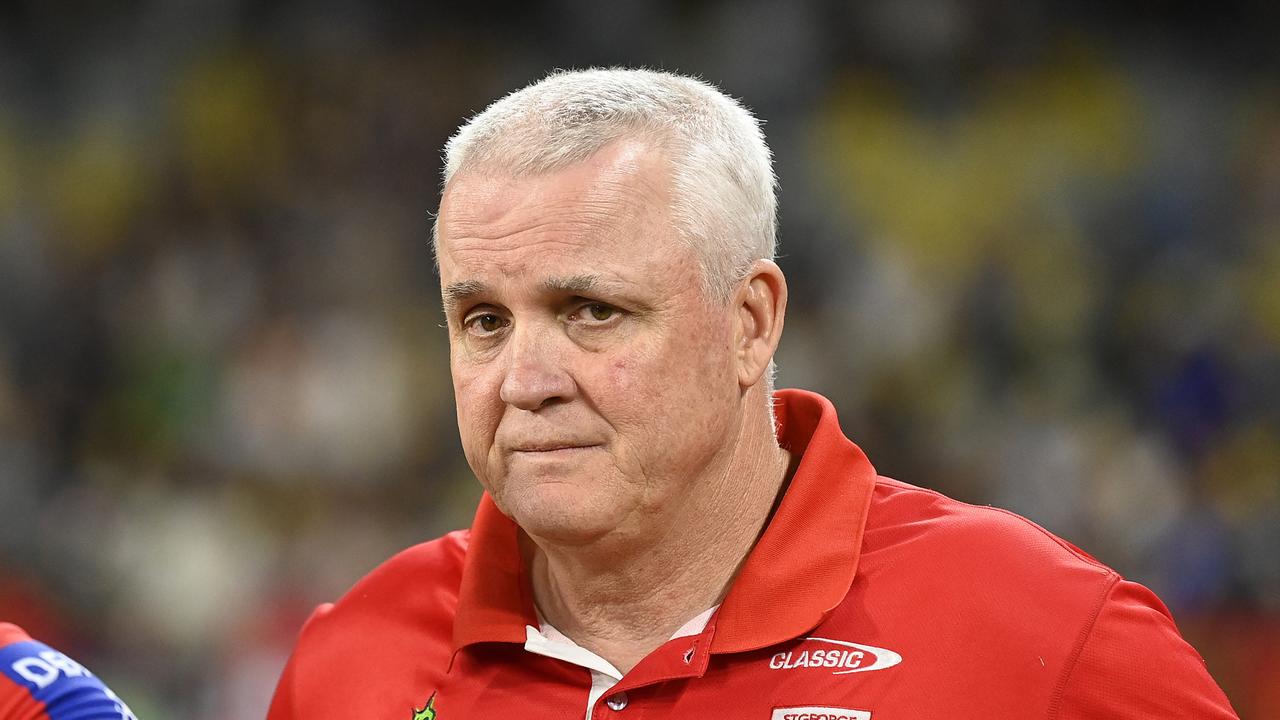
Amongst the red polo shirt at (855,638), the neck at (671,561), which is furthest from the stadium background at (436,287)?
the neck at (671,561)

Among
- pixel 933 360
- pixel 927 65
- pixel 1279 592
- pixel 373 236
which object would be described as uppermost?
pixel 927 65

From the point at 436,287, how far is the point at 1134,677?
6332 millimetres

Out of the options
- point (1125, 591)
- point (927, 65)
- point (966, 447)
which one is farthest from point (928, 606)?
point (927, 65)

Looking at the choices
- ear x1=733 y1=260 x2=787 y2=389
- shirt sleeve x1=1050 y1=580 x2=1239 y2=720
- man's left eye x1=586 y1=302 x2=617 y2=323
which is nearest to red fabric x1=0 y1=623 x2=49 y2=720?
man's left eye x1=586 y1=302 x2=617 y2=323

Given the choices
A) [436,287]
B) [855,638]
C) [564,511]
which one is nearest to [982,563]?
[855,638]

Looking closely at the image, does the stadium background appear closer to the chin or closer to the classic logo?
the classic logo

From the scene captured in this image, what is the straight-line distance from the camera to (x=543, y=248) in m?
2.05

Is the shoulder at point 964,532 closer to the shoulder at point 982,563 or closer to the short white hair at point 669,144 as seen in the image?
the shoulder at point 982,563

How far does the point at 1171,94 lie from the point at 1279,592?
3475mm

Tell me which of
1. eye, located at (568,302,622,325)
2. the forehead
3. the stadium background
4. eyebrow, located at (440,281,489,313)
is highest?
the forehead

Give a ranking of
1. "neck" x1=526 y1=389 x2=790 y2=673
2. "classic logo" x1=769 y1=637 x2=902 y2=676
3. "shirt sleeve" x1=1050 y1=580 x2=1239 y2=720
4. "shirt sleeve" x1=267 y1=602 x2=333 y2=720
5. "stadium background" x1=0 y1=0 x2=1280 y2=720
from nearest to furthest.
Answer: "shirt sleeve" x1=1050 y1=580 x2=1239 y2=720 < "classic logo" x1=769 y1=637 x2=902 y2=676 < "neck" x1=526 y1=389 x2=790 y2=673 < "shirt sleeve" x1=267 y1=602 x2=333 y2=720 < "stadium background" x1=0 y1=0 x2=1280 y2=720

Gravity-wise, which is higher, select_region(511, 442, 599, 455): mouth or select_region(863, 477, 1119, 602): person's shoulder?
select_region(511, 442, 599, 455): mouth

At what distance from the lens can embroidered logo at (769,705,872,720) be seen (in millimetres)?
2068

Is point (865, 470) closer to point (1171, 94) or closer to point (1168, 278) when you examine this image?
point (1168, 278)
